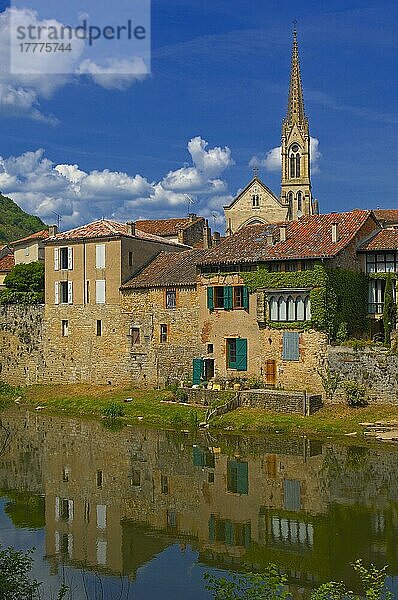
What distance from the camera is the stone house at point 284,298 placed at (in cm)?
3462

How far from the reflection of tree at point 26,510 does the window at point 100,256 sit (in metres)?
21.1

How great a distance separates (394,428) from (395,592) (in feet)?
49.5

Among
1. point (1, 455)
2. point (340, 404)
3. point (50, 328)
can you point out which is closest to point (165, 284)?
point (50, 328)

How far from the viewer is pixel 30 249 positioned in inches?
2142

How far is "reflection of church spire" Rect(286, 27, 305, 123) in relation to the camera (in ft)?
302

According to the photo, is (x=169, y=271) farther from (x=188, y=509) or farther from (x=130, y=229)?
(x=188, y=509)

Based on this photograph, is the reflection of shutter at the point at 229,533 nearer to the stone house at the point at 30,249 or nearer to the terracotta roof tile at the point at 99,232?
the terracotta roof tile at the point at 99,232

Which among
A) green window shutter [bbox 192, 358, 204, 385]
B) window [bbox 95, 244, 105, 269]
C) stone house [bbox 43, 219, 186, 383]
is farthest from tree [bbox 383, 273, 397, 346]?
window [bbox 95, 244, 105, 269]

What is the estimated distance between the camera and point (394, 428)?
29.5 m

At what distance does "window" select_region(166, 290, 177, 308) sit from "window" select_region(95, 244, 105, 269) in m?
4.90

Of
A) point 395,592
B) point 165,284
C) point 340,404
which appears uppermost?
point 165,284

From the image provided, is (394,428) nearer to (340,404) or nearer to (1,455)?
(340,404)

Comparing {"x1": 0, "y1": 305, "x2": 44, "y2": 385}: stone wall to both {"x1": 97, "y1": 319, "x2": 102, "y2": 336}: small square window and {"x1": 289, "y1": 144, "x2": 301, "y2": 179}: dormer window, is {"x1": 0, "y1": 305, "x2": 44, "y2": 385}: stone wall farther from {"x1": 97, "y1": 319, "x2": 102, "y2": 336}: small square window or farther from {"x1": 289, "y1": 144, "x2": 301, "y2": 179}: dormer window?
{"x1": 289, "y1": 144, "x2": 301, "y2": 179}: dormer window

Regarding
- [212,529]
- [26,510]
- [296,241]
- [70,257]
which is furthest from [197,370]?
[212,529]
